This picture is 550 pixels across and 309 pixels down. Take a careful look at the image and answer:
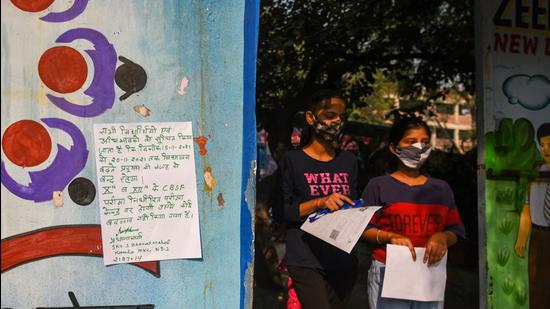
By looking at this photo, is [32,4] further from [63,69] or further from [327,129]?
[327,129]

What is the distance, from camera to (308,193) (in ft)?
12.2

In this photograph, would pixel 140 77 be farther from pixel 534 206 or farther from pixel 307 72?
pixel 307 72

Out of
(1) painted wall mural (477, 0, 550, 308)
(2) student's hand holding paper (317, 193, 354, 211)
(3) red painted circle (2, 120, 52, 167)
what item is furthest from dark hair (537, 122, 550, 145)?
(3) red painted circle (2, 120, 52, 167)

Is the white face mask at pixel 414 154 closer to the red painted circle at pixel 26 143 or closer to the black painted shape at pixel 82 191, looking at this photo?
the black painted shape at pixel 82 191

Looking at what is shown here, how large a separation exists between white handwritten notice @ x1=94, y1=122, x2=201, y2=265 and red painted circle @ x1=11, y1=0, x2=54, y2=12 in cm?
59

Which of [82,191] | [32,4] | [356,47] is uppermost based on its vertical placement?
[356,47]

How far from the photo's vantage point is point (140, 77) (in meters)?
3.30

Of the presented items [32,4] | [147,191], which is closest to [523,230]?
[147,191]

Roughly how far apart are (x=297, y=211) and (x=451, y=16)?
5355mm

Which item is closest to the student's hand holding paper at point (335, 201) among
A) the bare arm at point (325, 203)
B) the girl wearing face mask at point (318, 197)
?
the bare arm at point (325, 203)

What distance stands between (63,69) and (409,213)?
1.87 metres

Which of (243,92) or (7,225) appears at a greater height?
(243,92)


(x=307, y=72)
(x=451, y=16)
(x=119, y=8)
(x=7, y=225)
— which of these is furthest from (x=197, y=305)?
(x=451, y=16)

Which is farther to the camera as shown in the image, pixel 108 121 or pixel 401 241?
pixel 401 241
